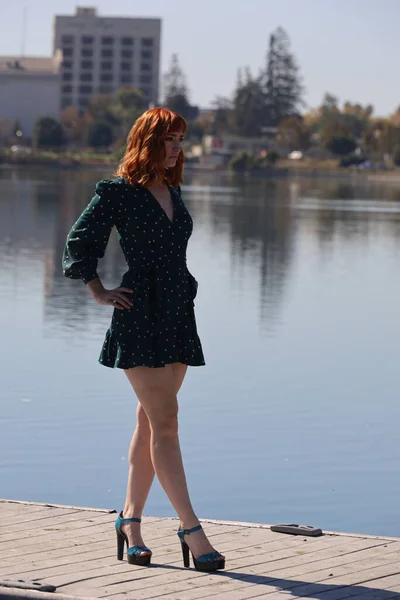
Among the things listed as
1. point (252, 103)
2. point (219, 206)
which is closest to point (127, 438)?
point (219, 206)

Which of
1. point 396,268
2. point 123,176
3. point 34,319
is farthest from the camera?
point 396,268

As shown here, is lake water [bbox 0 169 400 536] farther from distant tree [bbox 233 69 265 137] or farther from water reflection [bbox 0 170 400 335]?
distant tree [bbox 233 69 265 137]

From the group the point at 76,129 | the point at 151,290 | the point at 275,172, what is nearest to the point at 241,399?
the point at 151,290

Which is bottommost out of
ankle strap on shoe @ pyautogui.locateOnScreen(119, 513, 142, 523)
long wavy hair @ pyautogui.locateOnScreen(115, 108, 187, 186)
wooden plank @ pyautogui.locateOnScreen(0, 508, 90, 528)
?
wooden plank @ pyautogui.locateOnScreen(0, 508, 90, 528)

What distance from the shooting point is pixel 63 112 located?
191750 millimetres

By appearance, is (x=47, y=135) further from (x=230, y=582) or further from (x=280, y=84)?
(x=230, y=582)

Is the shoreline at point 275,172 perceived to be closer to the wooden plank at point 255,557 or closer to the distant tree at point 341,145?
the distant tree at point 341,145

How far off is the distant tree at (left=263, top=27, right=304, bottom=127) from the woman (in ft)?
522

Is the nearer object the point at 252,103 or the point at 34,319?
the point at 34,319

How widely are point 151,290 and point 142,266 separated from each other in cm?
10

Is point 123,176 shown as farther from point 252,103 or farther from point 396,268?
point 252,103

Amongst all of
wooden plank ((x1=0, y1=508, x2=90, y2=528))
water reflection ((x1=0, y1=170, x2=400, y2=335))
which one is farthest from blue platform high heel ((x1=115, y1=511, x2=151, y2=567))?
water reflection ((x1=0, y1=170, x2=400, y2=335))

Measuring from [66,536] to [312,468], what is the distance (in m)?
3.47

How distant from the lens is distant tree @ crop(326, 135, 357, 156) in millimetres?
149625
